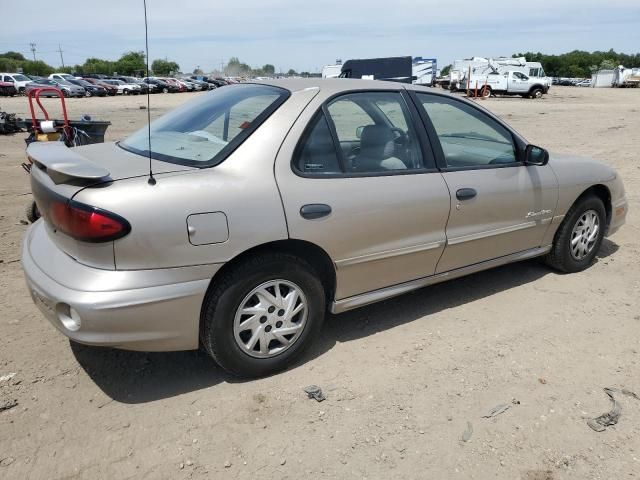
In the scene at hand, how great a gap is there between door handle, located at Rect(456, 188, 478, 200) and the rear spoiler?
218 centimetres

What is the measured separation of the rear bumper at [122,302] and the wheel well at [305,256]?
0.15 meters

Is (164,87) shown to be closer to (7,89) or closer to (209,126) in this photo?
(7,89)

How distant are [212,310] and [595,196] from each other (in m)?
3.51

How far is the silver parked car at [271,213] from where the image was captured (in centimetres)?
249

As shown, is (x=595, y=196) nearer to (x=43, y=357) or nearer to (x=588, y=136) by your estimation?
(x=43, y=357)

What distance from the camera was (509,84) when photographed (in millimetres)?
38500

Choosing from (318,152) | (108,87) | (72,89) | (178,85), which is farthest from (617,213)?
(178,85)

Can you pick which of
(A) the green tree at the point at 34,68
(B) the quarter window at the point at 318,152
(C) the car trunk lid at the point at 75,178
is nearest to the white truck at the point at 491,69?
(B) the quarter window at the point at 318,152

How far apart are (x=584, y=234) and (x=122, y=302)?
385cm

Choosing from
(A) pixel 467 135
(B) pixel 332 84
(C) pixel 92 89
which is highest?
(B) pixel 332 84

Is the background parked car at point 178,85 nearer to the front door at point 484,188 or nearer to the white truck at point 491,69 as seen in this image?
the white truck at point 491,69

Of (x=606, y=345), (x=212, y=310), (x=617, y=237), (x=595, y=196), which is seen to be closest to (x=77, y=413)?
(x=212, y=310)

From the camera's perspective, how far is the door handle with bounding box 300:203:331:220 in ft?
9.41

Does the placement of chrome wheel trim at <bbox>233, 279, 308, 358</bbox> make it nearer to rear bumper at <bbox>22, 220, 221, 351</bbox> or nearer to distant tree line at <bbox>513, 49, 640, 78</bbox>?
rear bumper at <bbox>22, 220, 221, 351</bbox>
